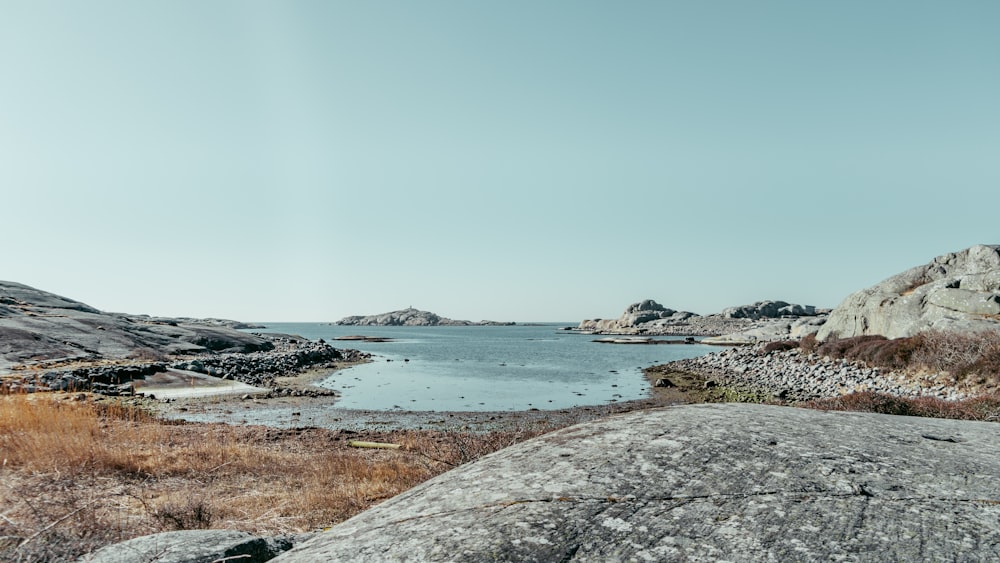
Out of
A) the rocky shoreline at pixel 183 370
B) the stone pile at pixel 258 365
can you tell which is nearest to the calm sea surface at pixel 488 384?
the rocky shoreline at pixel 183 370

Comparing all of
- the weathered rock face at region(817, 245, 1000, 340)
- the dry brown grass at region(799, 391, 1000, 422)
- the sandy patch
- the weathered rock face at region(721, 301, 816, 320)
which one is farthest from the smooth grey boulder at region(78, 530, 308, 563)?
the weathered rock face at region(721, 301, 816, 320)

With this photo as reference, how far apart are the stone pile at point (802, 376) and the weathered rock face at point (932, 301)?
132 inches

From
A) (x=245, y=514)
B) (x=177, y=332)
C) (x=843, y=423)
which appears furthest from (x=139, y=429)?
(x=177, y=332)

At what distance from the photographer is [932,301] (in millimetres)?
27891

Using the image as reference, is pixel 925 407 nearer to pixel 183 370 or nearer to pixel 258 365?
pixel 183 370

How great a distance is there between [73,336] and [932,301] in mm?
50736

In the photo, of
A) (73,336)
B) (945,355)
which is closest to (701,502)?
(945,355)

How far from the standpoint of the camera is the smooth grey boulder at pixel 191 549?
3396mm

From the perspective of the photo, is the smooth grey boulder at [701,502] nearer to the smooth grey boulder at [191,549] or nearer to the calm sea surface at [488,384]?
the smooth grey boulder at [191,549]

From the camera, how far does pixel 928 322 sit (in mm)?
27328

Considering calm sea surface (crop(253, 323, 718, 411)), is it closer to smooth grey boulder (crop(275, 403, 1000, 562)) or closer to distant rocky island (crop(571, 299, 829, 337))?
smooth grey boulder (crop(275, 403, 1000, 562))

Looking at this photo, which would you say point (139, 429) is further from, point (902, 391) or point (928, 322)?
point (928, 322)

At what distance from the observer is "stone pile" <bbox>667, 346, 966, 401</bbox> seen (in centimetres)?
2193

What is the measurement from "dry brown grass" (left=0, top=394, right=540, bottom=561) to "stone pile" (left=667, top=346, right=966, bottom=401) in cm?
1835
